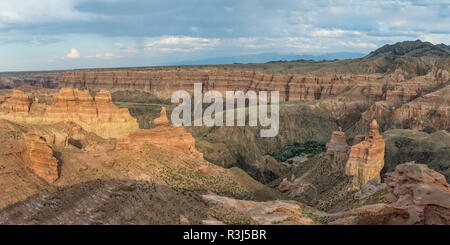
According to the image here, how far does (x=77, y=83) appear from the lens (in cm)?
15962

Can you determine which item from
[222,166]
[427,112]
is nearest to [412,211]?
[222,166]

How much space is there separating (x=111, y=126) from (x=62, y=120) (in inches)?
278

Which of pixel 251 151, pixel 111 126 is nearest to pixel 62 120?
pixel 111 126

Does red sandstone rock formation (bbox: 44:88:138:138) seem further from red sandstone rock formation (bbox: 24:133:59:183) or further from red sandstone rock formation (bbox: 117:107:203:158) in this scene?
red sandstone rock formation (bbox: 24:133:59:183)

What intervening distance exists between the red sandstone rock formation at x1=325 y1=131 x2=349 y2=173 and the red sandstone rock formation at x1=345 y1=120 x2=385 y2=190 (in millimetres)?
1836

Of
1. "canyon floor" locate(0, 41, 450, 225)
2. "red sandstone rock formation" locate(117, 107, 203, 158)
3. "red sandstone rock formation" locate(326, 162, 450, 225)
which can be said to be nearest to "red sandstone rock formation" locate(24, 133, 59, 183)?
"canyon floor" locate(0, 41, 450, 225)

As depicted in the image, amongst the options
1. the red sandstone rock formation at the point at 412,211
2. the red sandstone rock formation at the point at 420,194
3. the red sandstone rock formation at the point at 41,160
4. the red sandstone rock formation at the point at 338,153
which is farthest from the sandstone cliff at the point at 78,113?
the red sandstone rock formation at the point at 412,211

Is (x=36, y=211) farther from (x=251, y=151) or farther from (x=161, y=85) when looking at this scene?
(x=161, y=85)

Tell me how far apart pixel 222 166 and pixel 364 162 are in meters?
24.1

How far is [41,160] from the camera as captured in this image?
65.3 feet

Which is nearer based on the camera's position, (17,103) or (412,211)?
(412,211)

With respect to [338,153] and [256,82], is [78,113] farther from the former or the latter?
[256,82]

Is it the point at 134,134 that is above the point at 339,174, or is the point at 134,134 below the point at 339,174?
above

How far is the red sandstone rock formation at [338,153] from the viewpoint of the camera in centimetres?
3934
